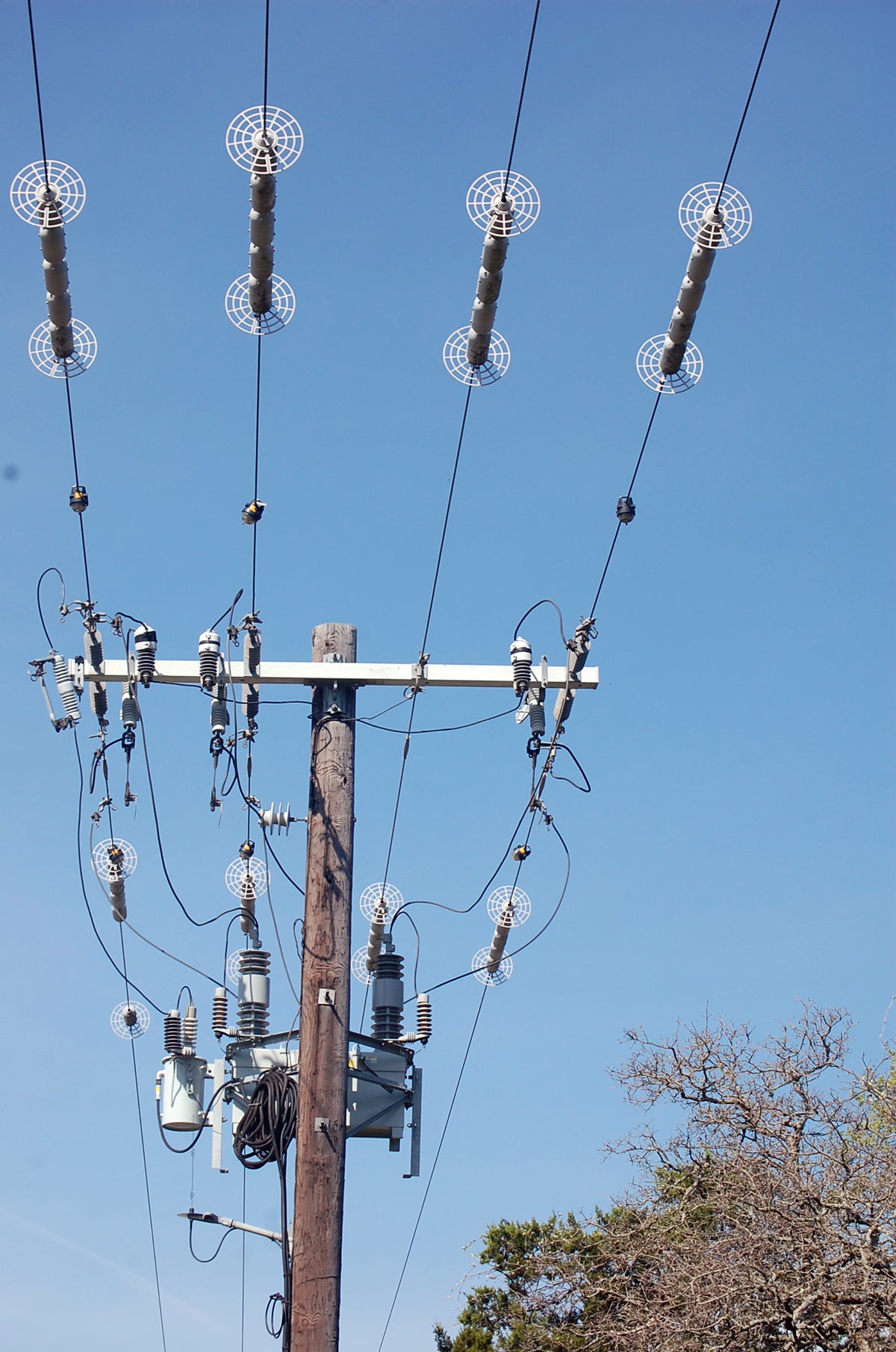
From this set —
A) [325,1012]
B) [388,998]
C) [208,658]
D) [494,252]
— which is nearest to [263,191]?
[494,252]

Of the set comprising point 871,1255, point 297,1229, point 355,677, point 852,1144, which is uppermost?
point 355,677

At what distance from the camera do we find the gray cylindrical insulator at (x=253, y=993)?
10.9 m

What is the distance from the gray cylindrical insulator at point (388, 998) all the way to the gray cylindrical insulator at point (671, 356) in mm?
5175

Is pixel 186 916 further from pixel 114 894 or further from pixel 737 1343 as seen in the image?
pixel 737 1343

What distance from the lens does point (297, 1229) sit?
28.7 ft

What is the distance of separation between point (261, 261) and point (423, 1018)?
5645 mm

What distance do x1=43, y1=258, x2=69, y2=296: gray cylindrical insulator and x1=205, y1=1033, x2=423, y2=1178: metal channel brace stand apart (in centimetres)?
508

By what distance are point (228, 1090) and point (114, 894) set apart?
6.49 ft

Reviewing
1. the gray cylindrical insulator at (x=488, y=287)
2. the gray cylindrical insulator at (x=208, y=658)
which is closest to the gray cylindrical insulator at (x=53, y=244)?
the gray cylindrical insulator at (x=488, y=287)

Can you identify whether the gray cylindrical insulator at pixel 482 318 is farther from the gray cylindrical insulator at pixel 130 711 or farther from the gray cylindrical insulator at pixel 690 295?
the gray cylindrical insulator at pixel 130 711

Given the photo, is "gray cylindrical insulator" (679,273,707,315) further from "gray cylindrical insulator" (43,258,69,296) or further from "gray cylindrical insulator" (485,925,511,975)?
"gray cylindrical insulator" (485,925,511,975)

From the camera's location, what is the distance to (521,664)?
1026 centimetres

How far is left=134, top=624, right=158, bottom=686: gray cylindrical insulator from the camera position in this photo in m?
10.2

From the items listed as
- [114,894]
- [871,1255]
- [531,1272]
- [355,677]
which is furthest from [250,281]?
[531,1272]
